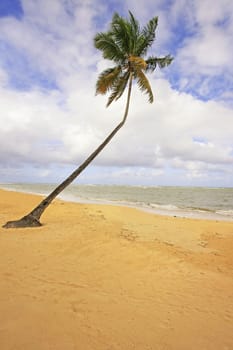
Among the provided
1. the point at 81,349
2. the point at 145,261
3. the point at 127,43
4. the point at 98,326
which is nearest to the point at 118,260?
the point at 145,261

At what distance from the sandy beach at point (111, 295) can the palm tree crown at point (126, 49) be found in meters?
8.03

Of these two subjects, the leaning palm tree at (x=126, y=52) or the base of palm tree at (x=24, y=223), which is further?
the leaning palm tree at (x=126, y=52)

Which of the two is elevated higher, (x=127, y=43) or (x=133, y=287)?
(x=127, y=43)

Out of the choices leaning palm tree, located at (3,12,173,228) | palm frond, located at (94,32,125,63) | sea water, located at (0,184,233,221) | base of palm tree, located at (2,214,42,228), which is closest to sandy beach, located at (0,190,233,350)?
base of palm tree, located at (2,214,42,228)

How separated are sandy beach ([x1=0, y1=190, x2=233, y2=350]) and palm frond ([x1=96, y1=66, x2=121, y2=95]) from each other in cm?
772

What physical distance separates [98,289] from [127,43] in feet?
36.9

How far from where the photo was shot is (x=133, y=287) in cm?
445

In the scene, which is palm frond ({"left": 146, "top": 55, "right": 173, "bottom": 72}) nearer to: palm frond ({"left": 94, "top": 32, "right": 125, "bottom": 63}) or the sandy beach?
palm frond ({"left": 94, "top": 32, "right": 125, "bottom": 63})

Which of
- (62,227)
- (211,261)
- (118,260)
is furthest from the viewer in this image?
(62,227)

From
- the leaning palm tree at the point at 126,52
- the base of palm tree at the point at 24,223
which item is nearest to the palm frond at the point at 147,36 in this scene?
the leaning palm tree at the point at 126,52

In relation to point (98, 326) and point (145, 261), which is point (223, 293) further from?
point (98, 326)

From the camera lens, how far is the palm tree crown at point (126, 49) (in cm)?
1150

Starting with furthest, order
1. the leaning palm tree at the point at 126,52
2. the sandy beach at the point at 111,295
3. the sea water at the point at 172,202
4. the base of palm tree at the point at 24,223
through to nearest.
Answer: the sea water at the point at 172,202 → the leaning palm tree at the point at 126,52 → the base of palm tree at the point at 24,223 → the sandy beach at the point at 111,295

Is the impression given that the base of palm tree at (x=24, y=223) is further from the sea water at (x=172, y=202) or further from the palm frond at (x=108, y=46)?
the sea water at (x=172, y=202)
